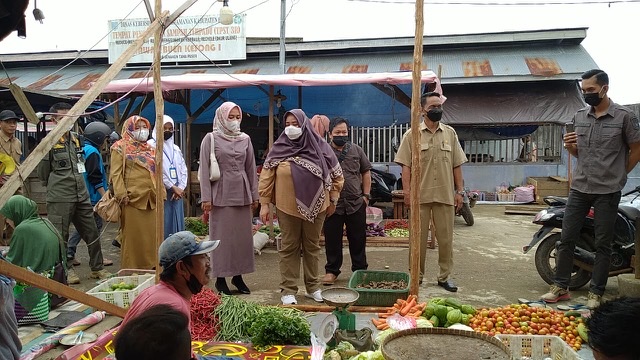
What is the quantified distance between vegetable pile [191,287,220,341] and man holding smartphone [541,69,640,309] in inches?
129

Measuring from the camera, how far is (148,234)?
18.7 ft

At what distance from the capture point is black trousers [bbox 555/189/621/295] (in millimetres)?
4777

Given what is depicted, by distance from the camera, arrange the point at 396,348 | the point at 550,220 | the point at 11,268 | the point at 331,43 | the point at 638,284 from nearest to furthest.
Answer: the point at 11,268 → the point at 396,348 → the point at 638,284 → the point at 550,220 → the point at 331,43

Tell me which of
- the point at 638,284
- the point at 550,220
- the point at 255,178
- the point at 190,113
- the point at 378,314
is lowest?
the point at 378,314

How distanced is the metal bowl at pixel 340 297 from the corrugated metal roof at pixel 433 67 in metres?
A: 9.33

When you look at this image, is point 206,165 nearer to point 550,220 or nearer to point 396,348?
point 396,348

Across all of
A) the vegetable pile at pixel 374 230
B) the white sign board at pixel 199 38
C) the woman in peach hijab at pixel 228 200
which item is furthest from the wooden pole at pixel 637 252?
the white sign board at pixel 199 38

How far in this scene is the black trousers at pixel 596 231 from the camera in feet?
15.7

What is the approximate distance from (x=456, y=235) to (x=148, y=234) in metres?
5.51

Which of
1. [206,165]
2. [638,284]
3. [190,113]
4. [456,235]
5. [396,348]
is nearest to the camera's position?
[396,348]

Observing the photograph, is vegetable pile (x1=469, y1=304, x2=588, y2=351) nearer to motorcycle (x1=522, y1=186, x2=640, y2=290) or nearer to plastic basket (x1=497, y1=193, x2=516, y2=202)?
motorcycle (x1=522, y1=186, x2=640, y2=290)

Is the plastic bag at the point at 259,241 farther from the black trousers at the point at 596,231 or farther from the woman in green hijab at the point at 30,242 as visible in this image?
the black trousers at the point at 596,231

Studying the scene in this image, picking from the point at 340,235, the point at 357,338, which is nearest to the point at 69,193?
the point at 340,235

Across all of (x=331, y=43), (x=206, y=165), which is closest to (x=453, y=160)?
(x=206, y=165)
